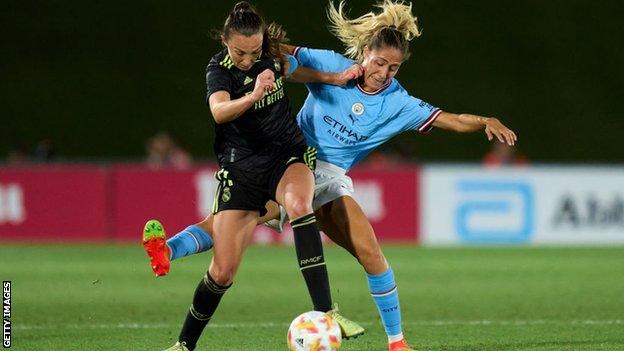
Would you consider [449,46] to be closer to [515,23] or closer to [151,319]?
[515,23]

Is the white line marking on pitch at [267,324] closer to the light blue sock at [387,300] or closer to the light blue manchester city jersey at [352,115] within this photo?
the light blue sock at [387,300]

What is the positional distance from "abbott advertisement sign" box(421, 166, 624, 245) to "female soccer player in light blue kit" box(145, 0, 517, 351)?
→ 28.3 ft

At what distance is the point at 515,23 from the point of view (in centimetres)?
2164

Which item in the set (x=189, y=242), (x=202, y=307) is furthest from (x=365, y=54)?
(x=202, y=307)

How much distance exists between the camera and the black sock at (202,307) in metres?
5.75

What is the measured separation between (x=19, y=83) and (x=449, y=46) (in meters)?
8.02

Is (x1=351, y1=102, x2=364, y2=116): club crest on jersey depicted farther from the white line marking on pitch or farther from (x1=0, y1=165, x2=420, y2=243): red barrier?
(x1=0, y1=165, x2=420, y2=243): red barrier

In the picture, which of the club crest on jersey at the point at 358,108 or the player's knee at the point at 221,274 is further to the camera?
the club crest on jersey at the point at 358,108

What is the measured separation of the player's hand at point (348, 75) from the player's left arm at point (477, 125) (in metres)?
0.49

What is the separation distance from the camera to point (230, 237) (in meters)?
5.73

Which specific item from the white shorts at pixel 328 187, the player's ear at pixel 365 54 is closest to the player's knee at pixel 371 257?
the white shorts at pixel 328 187

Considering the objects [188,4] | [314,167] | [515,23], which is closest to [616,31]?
[515,23]

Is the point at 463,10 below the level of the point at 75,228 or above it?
above

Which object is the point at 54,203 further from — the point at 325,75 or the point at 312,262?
the point at 312,262
